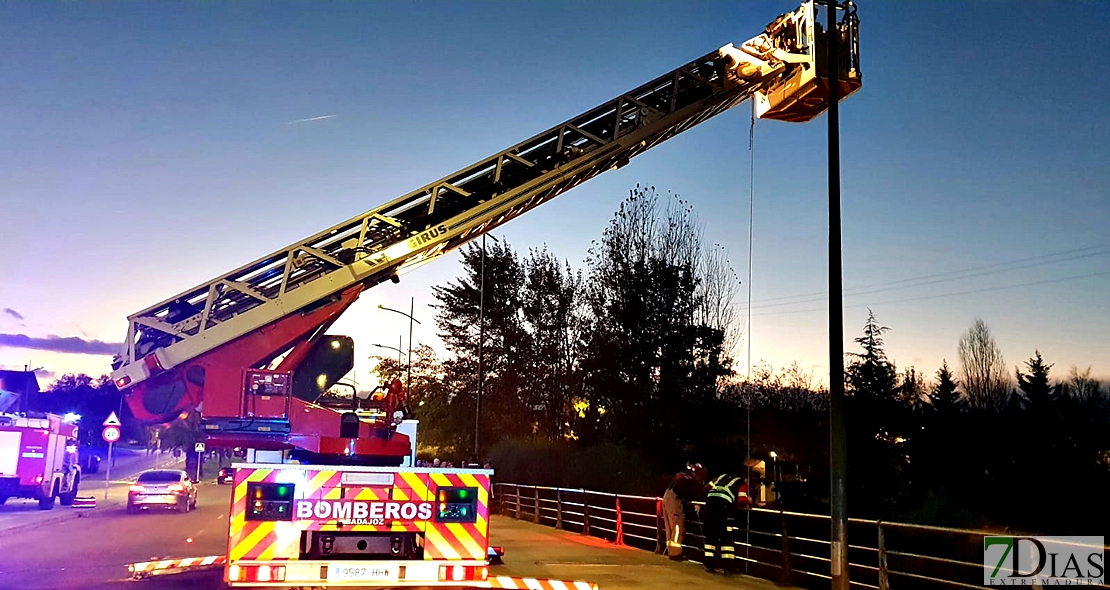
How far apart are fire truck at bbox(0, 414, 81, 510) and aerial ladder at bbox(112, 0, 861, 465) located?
1645 centimetres

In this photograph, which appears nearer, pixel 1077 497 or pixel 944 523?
pixel 944 523

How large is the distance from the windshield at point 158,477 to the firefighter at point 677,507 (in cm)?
1774

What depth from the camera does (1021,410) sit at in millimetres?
50562

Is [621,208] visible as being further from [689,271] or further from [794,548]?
[794,548]

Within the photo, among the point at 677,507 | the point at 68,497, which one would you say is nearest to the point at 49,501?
the point at 68,497

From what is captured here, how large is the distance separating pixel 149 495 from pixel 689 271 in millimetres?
22484

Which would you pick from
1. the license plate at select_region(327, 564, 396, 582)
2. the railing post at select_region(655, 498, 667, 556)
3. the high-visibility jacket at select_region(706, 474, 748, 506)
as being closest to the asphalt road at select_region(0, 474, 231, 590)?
the license plate at select_region(327, 564, 396, 582)

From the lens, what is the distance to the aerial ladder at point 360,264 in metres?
11.3

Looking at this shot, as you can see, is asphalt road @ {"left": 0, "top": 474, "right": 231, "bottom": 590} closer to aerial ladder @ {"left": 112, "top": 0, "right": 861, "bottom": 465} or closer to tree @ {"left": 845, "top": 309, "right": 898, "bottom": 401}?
aerial ladder @ {"left": 112, "top": 0, "right": 861, "bottom": 465}

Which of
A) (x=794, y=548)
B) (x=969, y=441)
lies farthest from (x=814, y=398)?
(x=794, y=548)

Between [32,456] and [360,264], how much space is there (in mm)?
18980

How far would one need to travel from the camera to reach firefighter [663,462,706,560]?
15.3 m

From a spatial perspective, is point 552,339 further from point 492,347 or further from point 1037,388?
point 1037,388

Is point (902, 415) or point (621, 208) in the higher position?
point (621, 208)
